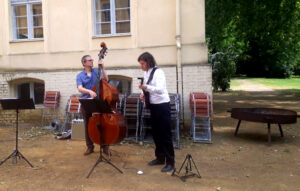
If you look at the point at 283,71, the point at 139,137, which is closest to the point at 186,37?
the point at 139,137

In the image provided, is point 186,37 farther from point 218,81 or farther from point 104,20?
point 218,81

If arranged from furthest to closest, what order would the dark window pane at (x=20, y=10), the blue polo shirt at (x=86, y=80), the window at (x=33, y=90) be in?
1. the window at (x=33, y=90)
2. the dark window pane at (x=20, y=10)
3. the blue polo shirt at (x=86, y=80)

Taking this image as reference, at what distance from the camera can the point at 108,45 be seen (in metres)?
8.70

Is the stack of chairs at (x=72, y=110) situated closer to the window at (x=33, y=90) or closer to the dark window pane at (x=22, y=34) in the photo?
the window at (x=33, y=90)

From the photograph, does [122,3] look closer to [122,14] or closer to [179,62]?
[122,14]

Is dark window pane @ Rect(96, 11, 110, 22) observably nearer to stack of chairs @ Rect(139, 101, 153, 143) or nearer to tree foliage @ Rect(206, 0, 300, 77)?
stack of chairs @ Rect(139, 101, 153, 143)

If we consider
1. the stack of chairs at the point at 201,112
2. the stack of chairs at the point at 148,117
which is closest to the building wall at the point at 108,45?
the stack of chairs at the point at 201,112

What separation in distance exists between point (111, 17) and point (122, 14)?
1.12ft

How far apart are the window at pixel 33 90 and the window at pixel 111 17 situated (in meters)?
2.71

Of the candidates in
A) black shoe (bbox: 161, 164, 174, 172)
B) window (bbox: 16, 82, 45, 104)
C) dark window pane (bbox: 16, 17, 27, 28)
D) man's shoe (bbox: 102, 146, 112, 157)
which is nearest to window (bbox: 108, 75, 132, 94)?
window (bbox: 16, 82, 45, 104)

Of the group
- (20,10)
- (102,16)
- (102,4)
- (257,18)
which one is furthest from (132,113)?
(257,18)

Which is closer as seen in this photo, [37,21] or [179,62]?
[179,62]

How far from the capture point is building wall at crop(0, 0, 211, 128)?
8.08 m

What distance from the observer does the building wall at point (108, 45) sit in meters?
8.08
